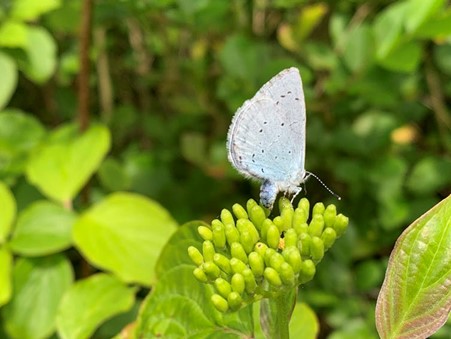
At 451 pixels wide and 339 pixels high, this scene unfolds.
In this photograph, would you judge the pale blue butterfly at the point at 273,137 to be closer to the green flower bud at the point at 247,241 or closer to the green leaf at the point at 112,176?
the green flower bud at the point at 247,241

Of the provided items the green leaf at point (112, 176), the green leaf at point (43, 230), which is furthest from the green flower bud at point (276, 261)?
the green leaf at point (112, 176)

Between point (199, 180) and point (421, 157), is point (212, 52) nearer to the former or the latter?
point (199, 180)

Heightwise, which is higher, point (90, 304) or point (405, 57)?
point (405, 57)

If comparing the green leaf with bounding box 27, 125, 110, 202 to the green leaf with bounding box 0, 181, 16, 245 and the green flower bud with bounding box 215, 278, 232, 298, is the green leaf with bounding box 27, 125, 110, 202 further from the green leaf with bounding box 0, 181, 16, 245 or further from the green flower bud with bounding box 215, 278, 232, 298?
the green flower bud with bounding box 215, 278, 232, 298

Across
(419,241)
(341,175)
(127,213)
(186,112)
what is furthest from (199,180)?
(419,241)

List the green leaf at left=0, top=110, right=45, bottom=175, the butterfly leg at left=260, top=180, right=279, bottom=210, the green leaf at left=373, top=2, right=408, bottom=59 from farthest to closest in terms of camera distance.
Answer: the green leaf at left=0, top=110, right=45, bottom=175 → the green leaf at left=373, top=2, right=408, bottom=59 → the butterfly leg at left=260, top=180, right=279, bottom=210

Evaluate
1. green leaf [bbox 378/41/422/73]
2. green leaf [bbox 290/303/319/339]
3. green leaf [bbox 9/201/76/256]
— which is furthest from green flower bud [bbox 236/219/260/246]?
green leaf [bbox 378/41/422/73]

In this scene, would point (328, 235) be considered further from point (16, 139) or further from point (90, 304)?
point (16, 139)

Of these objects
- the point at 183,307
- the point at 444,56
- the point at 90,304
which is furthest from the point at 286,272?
the point at 444,56
